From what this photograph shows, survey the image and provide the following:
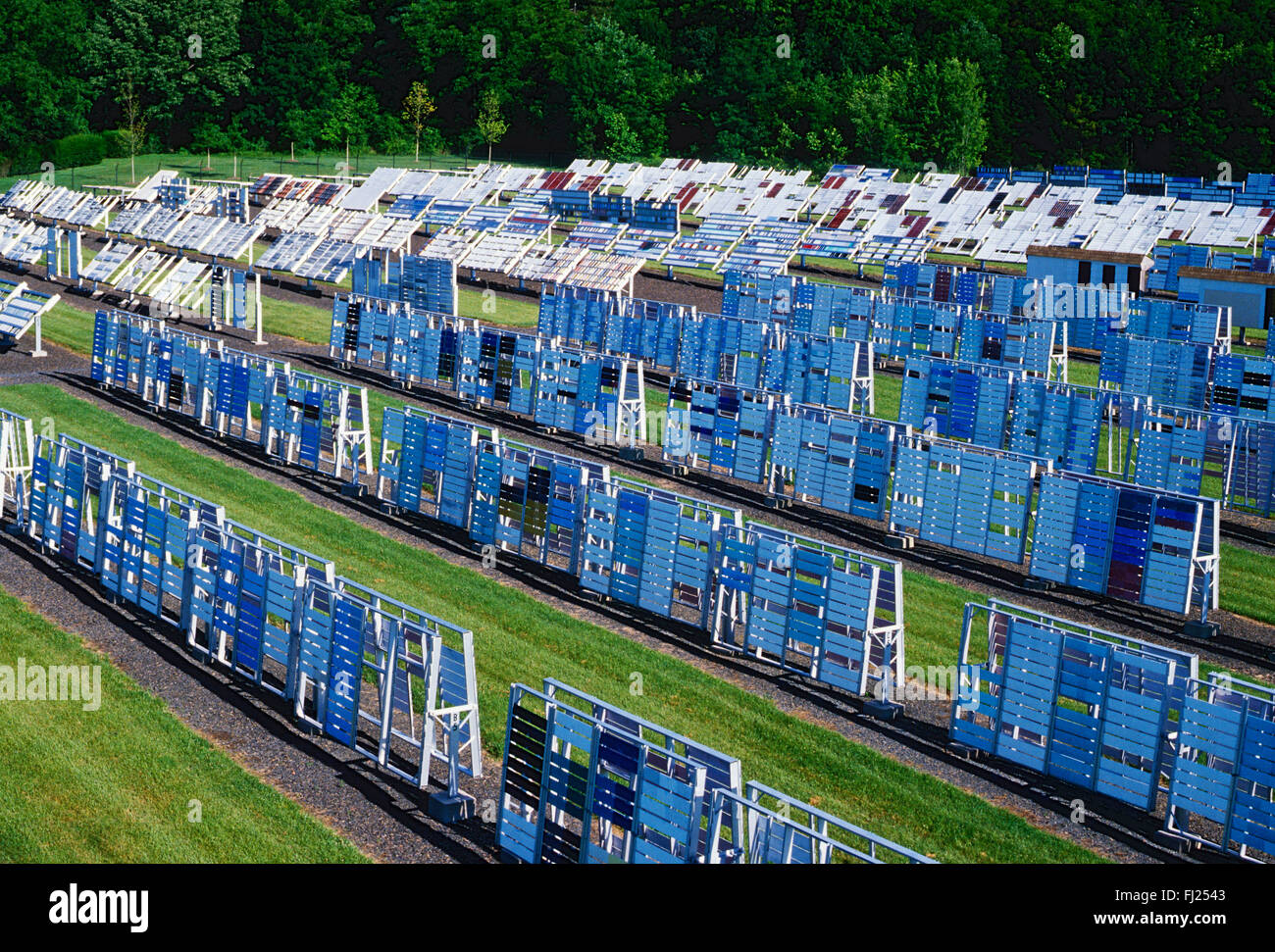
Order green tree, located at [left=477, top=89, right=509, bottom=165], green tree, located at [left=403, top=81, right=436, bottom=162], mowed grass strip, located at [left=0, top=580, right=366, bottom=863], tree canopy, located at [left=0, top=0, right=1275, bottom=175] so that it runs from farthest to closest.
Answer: green tree, located at [left=403, top=81, right=436, bottom=162]
green tree, located at [left=477, top=89, right=509, bottom=165]
tree canopy, located at [left=0, top=0, right=1275, bottom=175]
mowed grass strip, located at [left=0, top=580, right=366, bottom=863]

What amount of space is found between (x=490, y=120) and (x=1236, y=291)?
63171mm

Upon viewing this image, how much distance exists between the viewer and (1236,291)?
48.2 metres

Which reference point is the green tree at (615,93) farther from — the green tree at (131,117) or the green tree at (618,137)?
the green tree at (131,117)

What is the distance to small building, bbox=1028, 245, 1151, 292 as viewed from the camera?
172ft

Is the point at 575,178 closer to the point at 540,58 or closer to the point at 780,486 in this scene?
the point at 540,58

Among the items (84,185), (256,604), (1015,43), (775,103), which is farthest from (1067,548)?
(1015,43)

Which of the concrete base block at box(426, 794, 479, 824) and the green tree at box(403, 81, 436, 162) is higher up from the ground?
the green tree at box(403, 81, 436, 162)

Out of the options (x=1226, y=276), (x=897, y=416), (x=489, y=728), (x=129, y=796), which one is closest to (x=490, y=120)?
(x=1226, y=276)

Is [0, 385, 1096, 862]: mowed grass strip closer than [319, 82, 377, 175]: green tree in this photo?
Yes

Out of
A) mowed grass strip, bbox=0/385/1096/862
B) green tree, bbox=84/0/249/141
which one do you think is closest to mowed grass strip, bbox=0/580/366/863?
Result: mowed grass strip, bbox=0/385/1096/862

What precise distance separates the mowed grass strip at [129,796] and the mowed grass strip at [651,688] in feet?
9.63

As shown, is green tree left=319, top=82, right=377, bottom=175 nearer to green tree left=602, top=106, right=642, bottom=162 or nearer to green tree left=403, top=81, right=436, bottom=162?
green tree left=403, top=81, right=436, bottom=162

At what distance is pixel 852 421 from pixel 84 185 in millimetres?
65101

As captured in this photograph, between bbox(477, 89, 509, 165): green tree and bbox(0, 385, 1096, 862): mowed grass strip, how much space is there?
7532 centimetres
